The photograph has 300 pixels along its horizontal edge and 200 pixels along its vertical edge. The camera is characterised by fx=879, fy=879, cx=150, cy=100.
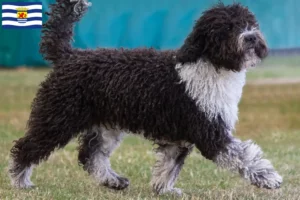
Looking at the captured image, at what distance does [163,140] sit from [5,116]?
781 cm

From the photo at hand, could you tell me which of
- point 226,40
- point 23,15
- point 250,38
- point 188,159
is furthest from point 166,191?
point 23,15

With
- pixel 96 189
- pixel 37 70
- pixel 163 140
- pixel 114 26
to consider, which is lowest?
pixel 96 189

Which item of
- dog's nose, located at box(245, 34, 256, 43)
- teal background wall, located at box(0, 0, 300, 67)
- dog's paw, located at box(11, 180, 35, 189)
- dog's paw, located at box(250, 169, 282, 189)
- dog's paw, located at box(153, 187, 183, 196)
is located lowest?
dog's paw, located at box(11, 180, 35, 189)

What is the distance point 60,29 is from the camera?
26.9 feet

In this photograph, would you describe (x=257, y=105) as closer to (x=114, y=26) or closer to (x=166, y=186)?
(x=114, y=26)

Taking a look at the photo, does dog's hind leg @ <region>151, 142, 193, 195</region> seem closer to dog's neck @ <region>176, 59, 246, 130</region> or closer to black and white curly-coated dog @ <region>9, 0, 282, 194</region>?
black and white curly-coated dog @ <region>9, 0, 282, 194</region>

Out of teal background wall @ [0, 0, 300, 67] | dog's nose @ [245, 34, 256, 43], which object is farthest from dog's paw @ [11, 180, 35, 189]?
teal background wall @ [0, 0, 300, 67]

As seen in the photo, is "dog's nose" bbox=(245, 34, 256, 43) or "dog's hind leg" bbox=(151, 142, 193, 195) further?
"dog's hind leg" bbox=(151, 142, 193, 195)

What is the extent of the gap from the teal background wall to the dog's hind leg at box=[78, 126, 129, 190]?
201 inches

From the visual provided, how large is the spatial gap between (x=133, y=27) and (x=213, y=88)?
6.46 meters

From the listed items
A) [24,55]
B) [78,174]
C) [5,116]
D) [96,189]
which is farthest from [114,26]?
[96,189]

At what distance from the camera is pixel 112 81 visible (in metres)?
7.71

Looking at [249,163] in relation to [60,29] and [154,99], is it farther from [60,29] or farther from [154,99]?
[60,29]

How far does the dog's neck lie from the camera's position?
286 inches
